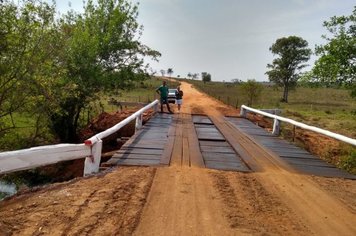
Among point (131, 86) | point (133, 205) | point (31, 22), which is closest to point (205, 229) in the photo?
point (133, 205)

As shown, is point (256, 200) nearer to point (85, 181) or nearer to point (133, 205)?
point (133, 205)

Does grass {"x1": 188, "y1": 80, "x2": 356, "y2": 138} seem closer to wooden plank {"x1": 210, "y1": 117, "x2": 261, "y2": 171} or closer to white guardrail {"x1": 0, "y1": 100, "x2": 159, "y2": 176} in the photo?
wooden plank {"x1": 210, "y1": 117, "x2": 261, "y2": 171}

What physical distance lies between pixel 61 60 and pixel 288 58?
52.9m

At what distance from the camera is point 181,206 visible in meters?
5.70

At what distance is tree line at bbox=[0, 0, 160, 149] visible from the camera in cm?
1364

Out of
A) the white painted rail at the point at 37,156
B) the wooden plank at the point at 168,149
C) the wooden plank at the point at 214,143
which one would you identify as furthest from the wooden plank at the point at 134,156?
the wooden plank at the point at 214,143

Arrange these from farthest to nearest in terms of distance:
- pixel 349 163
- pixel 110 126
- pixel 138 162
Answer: pixel 110 126, pixel 349 163, pixel 138 162

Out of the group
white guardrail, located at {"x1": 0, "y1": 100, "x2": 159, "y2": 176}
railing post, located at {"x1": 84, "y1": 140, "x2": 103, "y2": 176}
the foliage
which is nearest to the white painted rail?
white guardrail, located at {"x1": 0, "y1": 100, "x2": 159, "y2": 176}

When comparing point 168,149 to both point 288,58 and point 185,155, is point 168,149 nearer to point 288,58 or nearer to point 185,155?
point 185,155

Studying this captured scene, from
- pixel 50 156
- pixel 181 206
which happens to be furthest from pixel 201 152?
pixel 181 206

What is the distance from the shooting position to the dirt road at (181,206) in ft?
15.9

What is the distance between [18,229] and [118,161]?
412cm

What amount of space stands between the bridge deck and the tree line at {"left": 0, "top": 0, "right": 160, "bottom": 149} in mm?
4867

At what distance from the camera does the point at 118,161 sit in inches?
341
